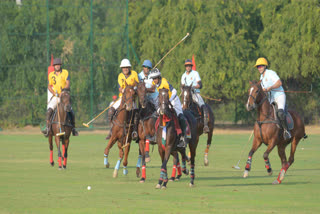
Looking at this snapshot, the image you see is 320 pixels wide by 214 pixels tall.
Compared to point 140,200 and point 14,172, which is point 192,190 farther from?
point 14,172

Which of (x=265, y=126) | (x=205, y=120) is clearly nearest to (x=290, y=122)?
(x=265, y=126)

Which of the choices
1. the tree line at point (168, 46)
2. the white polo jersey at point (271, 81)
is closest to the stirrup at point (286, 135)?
the white polo jersey at point (271, 81)

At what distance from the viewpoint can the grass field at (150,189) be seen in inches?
489

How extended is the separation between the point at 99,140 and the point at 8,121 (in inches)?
334

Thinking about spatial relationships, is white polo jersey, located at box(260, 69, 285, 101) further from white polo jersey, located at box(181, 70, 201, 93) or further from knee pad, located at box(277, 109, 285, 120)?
white polo jersey, located at box(181, 70, 201, 93)

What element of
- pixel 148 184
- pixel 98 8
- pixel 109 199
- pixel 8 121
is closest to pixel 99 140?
pixel 8 121

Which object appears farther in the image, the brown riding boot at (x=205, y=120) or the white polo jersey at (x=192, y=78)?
the brown riding boot at (x=205, y=120)

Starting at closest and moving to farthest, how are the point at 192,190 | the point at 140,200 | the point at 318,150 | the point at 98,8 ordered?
1. the point at 140,200
2. the point at 192,190
3. the point at 318,150
4. the point at 98,8

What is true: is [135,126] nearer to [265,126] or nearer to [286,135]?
[265,126]

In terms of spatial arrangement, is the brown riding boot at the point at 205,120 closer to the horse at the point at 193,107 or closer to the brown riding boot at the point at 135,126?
the horse at the point at 193,107

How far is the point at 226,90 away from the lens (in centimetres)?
4091

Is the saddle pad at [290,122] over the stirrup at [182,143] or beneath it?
over

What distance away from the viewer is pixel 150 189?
49.2 feet

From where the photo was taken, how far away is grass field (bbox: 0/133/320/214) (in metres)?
12.4
